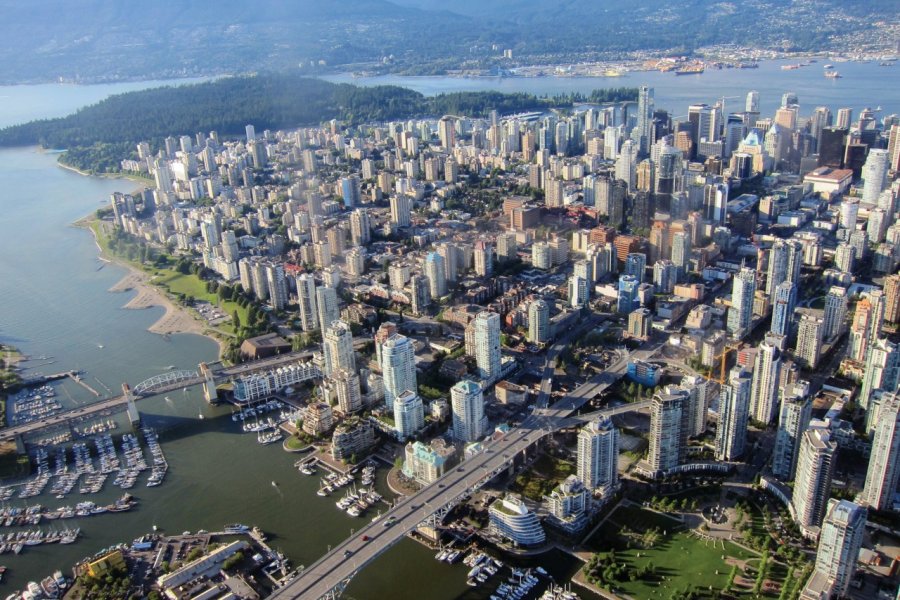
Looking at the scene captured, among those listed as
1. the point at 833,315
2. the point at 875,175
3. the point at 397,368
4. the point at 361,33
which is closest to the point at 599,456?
the point at 397,368

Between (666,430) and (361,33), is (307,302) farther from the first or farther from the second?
(361,33)

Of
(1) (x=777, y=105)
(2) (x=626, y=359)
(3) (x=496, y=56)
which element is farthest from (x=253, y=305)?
(3) (x=496, y=56)

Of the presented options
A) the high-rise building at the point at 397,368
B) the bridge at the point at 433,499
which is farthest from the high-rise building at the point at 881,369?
the high-rise building at the point at 397,368

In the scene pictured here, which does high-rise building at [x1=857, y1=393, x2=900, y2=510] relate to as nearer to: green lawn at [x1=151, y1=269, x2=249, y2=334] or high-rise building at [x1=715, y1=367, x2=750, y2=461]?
high-rise building at [x1=715, y1=367, x2=750, y2=461]

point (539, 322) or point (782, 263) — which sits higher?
point (782, 263)

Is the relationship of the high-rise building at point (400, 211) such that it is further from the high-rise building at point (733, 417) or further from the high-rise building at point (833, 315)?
the high-rise building at point (733, 417)

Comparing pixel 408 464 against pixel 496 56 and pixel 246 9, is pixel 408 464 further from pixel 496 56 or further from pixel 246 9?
pixel 496 56
